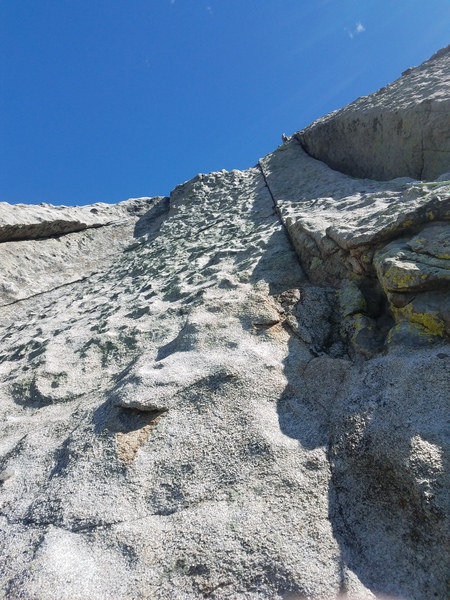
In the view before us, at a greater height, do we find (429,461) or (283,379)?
(283,379)

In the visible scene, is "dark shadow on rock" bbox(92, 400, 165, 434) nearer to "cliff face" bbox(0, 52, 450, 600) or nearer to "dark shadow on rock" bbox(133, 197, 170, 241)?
"cliff face" bbox(0, 52, 450, 600)

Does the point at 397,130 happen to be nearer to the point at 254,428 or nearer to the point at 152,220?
the point at 152,220

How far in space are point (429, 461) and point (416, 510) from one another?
9.7 inches

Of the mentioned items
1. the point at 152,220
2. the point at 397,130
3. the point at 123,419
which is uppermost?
the point at 397,130

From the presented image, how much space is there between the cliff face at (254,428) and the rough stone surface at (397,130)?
1.53 m

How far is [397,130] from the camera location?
22.9ft

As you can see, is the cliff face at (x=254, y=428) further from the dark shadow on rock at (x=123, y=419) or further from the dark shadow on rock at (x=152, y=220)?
the dark shadow on rock at (x=152, y=220)

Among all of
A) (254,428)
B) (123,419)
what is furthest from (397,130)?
(123,419)

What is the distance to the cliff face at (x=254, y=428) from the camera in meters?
2.05

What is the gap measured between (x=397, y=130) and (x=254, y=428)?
20.0 ft

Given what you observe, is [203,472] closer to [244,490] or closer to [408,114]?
[244,490]

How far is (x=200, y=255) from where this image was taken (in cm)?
652

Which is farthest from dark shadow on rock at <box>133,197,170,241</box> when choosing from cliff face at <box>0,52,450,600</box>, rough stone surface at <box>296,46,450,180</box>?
cliff face at <box>0,52,450,600</box>

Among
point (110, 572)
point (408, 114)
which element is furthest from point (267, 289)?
point (408, 114)
